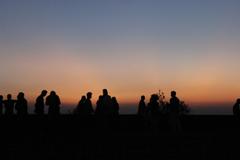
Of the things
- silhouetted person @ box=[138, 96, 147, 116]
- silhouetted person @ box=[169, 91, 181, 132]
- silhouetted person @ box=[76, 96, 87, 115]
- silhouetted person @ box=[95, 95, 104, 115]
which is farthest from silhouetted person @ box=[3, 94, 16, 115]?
silhouetted person @ box=[169, 91, 181, 132]

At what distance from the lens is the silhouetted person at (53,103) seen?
1906 cm

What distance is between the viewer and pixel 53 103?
62.5ft

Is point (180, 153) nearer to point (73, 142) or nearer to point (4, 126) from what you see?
point (73, 142)

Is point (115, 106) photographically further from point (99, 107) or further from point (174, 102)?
point (174, 102)

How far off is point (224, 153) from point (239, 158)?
0.90 meters

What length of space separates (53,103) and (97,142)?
4.23 m

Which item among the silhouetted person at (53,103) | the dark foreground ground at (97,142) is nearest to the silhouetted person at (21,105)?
the dark foreground ground at (97,142)

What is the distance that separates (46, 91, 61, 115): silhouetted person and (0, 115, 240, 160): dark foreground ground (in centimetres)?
28

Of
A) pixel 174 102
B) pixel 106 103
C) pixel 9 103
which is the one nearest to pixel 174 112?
pixel 174 102

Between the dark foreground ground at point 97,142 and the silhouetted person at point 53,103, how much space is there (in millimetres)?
284

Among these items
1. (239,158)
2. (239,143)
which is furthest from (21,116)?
(239,158)

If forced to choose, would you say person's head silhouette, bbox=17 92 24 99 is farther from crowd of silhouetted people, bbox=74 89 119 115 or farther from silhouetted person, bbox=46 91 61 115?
crowd of silhouetted people, bbox=74 89 119 115

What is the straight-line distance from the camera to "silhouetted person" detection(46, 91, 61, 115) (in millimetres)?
19062

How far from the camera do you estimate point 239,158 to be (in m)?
12.4
